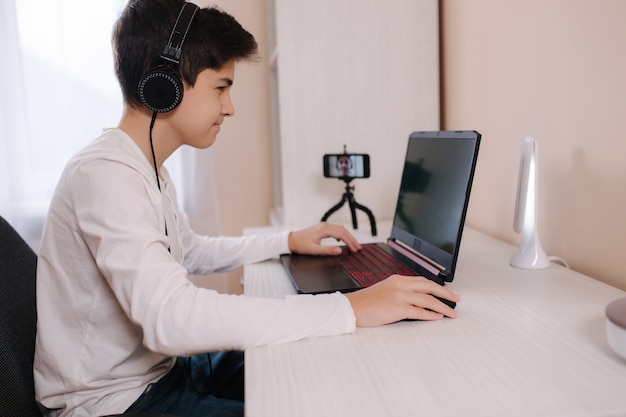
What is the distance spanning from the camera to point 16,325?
2.55ft

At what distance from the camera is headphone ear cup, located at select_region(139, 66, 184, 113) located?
31.7 inches

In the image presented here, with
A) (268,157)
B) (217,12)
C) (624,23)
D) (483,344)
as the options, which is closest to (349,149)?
(268,157)

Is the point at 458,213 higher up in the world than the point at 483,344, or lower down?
higher up

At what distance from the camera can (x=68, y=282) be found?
2.62ft

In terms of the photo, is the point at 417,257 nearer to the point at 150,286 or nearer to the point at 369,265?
the point at 369,265

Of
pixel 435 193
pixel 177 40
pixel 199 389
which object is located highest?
pixel 177 40

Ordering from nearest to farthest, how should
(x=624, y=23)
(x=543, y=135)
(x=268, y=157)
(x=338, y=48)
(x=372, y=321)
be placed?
1. (x=372, y=321)
2. (x=624, y=23)
3. (x=543, y=135)
4. (x=338, y=48)
5. (x=268, y=157)

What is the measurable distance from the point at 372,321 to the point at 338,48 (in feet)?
3.40

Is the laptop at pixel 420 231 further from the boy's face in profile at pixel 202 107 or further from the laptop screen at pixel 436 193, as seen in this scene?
the boy's face in profile at pixel 202 107

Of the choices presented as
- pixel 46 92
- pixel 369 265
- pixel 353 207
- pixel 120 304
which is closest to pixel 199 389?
pixel 120 304

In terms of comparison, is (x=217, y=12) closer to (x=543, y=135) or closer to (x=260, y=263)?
(x=260, y=263)

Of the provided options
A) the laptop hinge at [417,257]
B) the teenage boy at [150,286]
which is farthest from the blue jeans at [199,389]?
the laptop hinge at [417,257]

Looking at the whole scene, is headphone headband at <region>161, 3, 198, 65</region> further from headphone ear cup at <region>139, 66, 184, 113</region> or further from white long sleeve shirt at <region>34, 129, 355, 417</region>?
white long sleeve shirt at <region>34, 129, 355, 417</region>

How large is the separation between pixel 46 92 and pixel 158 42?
3.84ft
